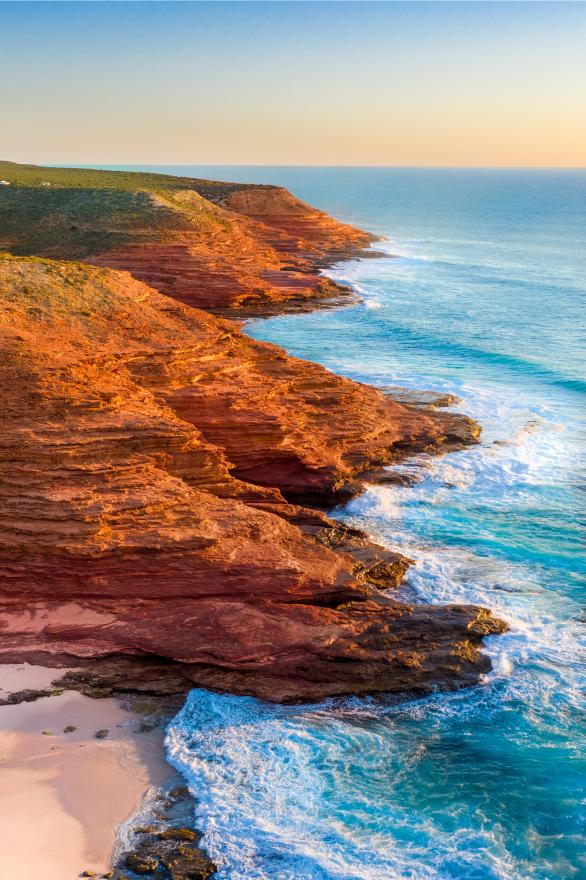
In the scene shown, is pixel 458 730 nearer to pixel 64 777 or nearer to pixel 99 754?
pixel 99 754

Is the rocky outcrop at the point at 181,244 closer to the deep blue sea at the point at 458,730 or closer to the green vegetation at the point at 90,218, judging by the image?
the green vegetation at the point at 90,218

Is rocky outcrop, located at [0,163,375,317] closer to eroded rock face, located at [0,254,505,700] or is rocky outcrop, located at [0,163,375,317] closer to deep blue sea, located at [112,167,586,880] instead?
deep blue sea, located at [112,167,586,880]

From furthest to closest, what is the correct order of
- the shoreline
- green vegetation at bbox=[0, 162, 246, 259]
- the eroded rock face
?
green vegetation at bbox=[0, 162, 246, 259], the eroded rock face, the shoreline

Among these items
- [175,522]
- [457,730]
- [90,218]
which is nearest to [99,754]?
[175,522]

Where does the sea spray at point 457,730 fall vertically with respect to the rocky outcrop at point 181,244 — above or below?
below

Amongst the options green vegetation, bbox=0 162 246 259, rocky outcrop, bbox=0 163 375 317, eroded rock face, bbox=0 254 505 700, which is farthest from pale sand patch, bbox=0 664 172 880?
green vegetation, bbox=0 162 246 259

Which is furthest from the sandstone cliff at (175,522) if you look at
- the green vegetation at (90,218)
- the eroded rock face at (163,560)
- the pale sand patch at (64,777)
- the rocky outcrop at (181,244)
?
the green vegetation at (90,218)

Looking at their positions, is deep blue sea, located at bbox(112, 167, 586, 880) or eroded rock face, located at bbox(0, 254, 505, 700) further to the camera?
eroded rock face, located at bbox(0, 254, 505, 700)
